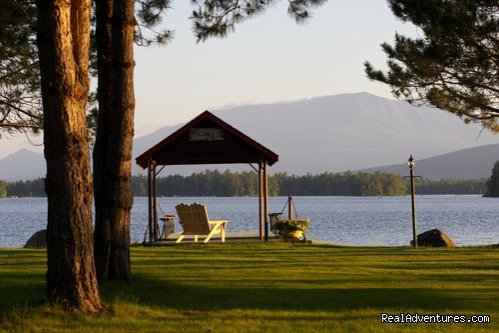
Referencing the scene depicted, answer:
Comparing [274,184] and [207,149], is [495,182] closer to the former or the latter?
[274,184]

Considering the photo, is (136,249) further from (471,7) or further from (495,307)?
(495,307)

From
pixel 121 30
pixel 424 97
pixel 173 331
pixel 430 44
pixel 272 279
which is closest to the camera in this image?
pixel 173 331

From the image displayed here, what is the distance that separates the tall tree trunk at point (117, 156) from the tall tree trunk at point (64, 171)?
7.38ft

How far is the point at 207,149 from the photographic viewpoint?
66.4ft

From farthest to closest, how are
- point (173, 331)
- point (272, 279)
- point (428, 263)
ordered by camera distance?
1. point (428, 263)
2. point (272, 279)
3. point (173, 331)

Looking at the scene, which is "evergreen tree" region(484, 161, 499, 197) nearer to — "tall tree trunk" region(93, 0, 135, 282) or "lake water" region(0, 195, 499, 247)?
"lake water" region(0, 195, 499, 247)

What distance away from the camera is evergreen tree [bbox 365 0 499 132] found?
15.1 metres

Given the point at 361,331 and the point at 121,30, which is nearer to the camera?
the point at 361,331

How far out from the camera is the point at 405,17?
56.6ft

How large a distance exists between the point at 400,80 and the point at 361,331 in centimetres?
1270

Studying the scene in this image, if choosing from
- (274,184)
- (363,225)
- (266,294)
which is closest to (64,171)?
(266,294)

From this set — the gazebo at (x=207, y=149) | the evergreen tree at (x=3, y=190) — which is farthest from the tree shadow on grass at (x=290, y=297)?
the evergreen tree at (x=3, y=190)

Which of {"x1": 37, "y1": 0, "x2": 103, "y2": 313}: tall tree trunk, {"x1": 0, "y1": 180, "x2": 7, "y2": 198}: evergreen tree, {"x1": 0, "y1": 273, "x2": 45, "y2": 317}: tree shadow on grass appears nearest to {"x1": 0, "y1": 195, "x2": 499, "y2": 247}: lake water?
{"x1": 0, "y1": 273, "x2": 45, "y2": 317}: tree shadow on grass

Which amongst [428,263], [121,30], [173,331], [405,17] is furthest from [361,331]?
[405,17]
